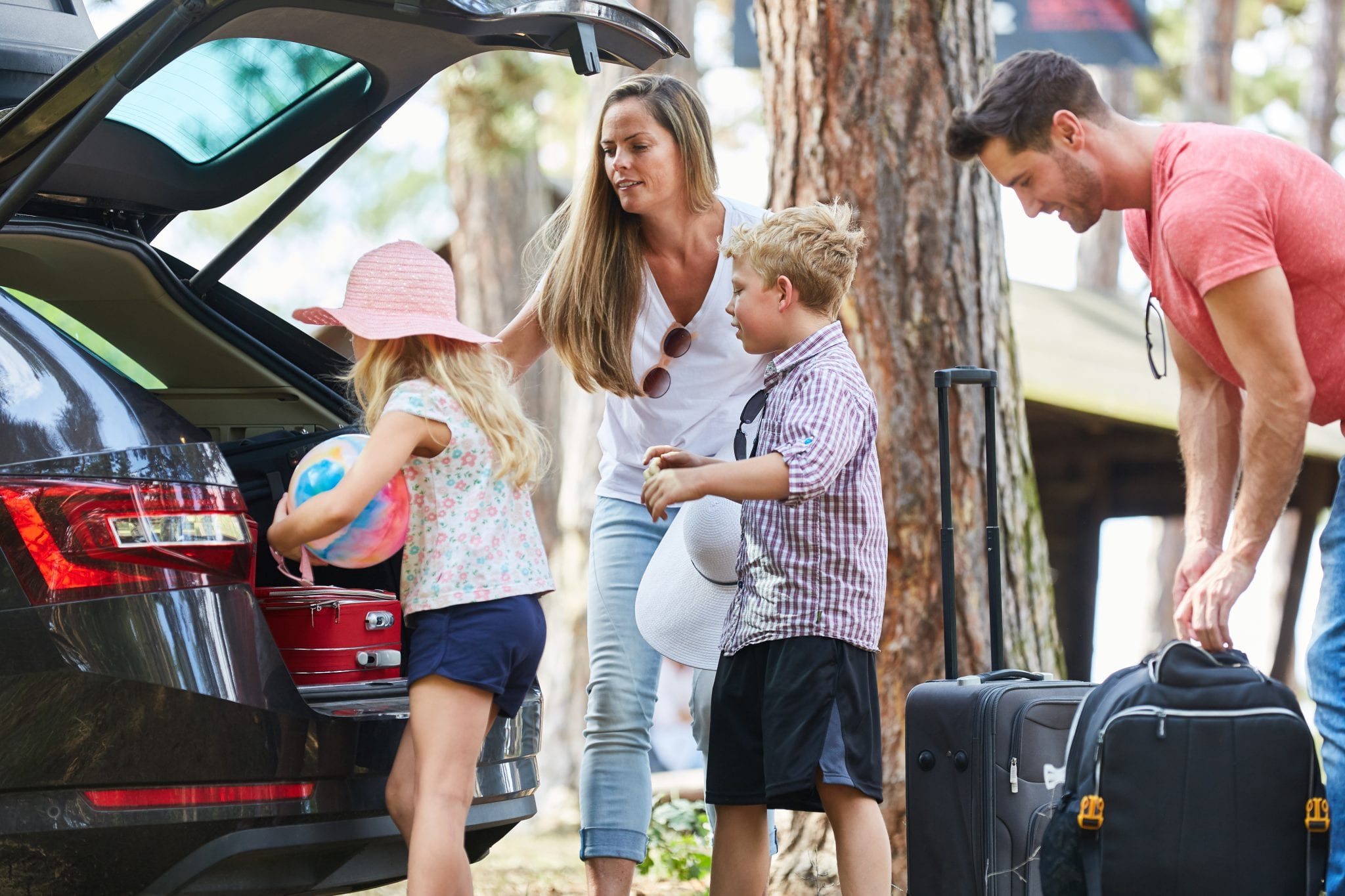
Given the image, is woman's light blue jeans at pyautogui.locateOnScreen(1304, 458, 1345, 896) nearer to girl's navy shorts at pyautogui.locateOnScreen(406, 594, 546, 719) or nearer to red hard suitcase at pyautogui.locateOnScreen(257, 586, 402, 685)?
girl's navy shorts at pyautogui.locateOnScreen(406, 594, 546, 719)

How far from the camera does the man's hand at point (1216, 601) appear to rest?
2.71 meters

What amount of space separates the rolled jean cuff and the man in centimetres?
137

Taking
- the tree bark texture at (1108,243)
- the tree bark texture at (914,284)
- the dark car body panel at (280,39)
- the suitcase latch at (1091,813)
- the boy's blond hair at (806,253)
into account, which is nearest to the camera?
the dark car body panel at (280,39)

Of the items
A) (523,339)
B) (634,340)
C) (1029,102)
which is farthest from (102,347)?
(1029,102)

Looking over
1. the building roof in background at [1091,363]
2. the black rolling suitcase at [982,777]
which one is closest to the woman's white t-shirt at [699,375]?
the black rolling suitcase at [982,777]

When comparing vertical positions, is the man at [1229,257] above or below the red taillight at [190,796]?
above

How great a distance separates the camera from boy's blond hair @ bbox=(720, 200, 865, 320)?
123 inches

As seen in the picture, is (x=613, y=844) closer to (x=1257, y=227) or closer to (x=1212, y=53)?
(x=1257, y=227)

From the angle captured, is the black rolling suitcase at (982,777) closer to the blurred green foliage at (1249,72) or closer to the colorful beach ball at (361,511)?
the colorful beach ball at (361,511)

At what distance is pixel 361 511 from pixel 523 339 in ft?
3.78

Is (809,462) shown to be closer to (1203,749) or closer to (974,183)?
(1203,749)

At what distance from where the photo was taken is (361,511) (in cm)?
270

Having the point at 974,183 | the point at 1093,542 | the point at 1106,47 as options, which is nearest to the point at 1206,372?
the point at 974,183

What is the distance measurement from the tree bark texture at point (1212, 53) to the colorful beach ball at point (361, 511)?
19014 millimetres
